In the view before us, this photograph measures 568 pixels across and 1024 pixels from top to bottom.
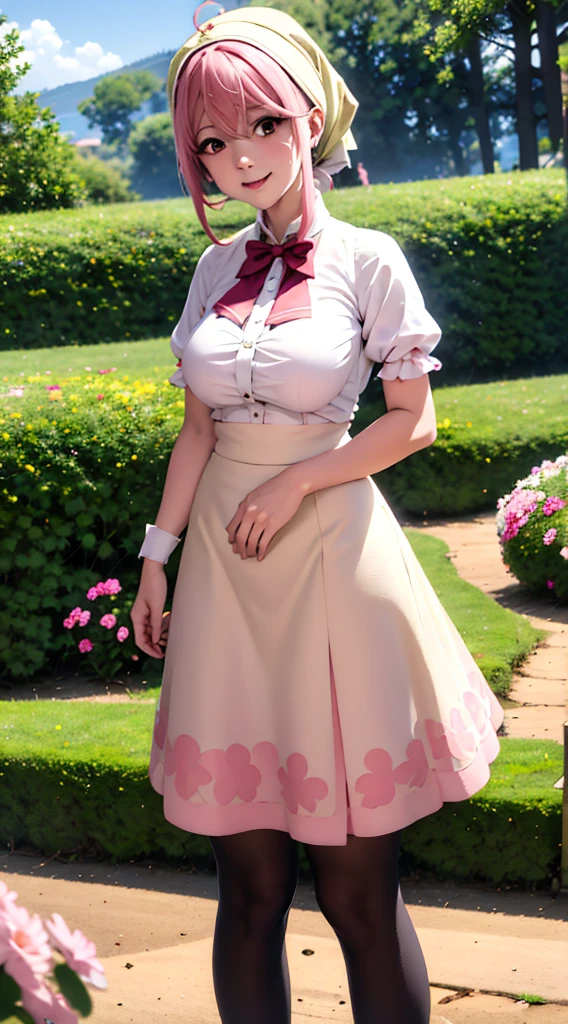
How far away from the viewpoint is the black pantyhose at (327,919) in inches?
72.1

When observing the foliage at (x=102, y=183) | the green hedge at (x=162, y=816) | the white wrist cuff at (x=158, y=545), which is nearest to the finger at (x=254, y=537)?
the white wrist cuff at (x=158, y=545)

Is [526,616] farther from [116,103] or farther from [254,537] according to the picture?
[116,103]

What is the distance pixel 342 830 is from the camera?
5.86 ft

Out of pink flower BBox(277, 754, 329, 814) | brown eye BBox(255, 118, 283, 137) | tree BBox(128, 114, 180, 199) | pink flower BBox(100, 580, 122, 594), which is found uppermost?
tree BBox(128, 114, 180, 199)

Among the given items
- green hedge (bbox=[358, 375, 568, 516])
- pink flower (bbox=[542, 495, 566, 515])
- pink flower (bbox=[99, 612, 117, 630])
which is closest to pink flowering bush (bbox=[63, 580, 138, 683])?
pink flower (bbox=[99, 612, 117, 630])

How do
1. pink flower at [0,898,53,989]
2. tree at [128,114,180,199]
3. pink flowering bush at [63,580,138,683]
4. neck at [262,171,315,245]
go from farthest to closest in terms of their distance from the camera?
tree at [128,114,180,199], pink flowering bush at [63,580,138,683], neck at [262,171,315,245], pink flower at [0,898,53,989]

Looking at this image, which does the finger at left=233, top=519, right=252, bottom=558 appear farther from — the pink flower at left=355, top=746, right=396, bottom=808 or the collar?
the collar

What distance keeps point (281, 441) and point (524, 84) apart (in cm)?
1338

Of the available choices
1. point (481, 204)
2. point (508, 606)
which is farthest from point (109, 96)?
point (508, 606)

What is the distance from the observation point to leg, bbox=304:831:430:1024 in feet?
5.99

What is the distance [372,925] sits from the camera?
1840mm

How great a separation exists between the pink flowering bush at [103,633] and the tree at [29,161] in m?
11.0

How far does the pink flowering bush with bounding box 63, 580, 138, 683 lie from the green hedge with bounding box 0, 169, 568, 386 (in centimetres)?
610

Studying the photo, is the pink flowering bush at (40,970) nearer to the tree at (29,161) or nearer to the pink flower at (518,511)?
the pink flower at (518,511)
